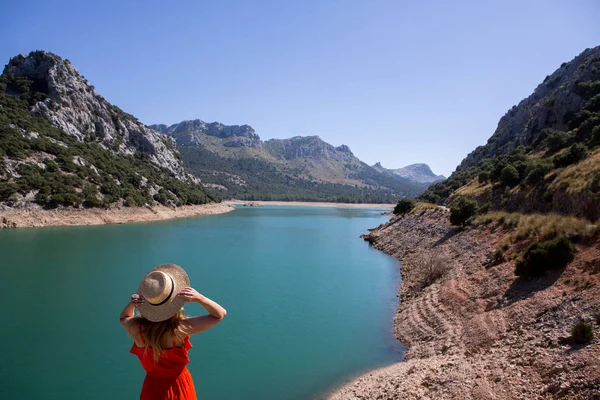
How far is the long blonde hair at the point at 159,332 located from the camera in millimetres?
2986

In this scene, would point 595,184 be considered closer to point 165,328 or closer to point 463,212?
point 463,212

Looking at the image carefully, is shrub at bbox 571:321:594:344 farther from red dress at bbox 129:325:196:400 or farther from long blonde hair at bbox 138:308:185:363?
long blonde hair at bbox 138:308:185:363

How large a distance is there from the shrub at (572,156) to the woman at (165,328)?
94.8ft

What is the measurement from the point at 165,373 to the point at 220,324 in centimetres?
1486

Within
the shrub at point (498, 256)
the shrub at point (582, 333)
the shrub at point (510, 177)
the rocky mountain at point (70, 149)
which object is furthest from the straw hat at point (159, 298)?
the rocky mountain at point (70, 149)

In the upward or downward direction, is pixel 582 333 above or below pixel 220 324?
above

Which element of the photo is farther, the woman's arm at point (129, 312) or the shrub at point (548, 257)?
the shrub at point (548, 257)

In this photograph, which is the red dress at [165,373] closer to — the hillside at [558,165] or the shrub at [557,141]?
the hillside at [558,165]

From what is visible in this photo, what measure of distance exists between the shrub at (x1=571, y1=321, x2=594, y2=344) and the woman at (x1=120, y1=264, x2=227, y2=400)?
9.86 meters

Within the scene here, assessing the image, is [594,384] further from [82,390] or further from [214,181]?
[214,181]

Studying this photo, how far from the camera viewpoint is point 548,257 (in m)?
13.7

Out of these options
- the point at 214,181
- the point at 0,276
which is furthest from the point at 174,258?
the point at 214,181

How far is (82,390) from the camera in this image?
424 inches

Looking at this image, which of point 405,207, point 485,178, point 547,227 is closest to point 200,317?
point 547,227
